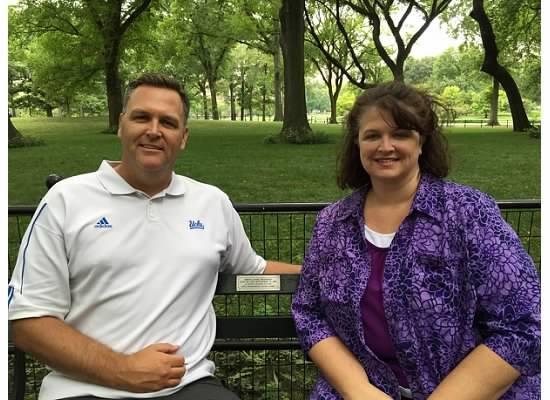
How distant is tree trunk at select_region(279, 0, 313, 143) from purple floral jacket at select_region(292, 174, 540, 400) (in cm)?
1427

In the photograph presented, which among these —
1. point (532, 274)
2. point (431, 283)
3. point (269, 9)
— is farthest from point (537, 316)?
point (269, 9)

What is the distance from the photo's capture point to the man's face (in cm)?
219

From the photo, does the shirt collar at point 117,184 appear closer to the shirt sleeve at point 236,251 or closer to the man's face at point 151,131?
the man's face at point 151,131

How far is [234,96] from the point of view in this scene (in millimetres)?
55156

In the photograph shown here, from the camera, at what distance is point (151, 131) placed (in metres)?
2.17

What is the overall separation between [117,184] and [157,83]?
17.3 inches

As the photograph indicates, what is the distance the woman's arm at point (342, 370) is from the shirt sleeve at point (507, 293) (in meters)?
0.43

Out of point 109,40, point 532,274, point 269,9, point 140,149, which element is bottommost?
point 532,274

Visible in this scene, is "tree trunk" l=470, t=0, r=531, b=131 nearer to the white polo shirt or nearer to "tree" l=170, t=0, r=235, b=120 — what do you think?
"tree" l=170, t=0, r=235, b=120

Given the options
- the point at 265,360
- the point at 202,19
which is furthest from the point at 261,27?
the point at 265,360

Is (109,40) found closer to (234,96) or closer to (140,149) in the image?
(140,149)

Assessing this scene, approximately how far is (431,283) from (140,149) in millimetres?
1200

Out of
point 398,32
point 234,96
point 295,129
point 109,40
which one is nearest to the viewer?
point 295,129

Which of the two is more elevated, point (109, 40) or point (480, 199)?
point (109, 40)
